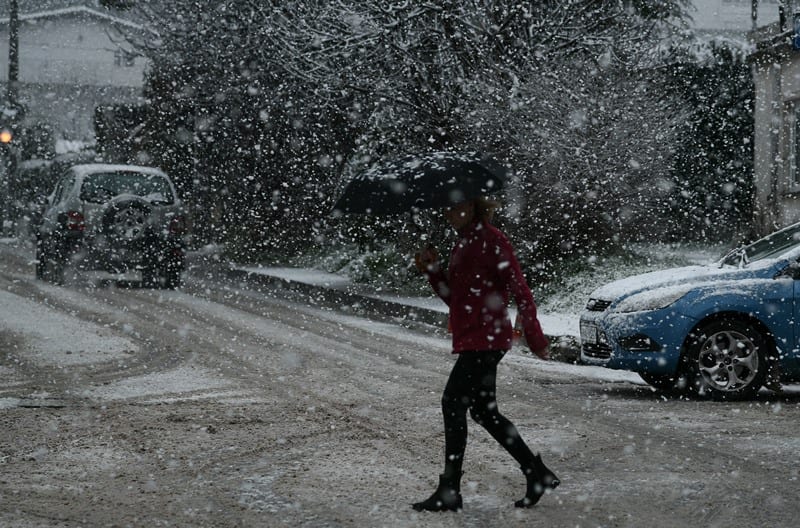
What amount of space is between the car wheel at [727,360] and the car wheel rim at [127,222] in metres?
11.3

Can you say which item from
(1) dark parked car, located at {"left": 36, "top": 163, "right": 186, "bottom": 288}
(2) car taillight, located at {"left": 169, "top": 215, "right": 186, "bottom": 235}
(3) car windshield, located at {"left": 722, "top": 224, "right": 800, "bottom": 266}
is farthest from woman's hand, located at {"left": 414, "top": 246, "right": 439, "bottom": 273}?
(2) car taillight, located at {"left": 169, "top": 215, "right": 186, "bottom": 235}

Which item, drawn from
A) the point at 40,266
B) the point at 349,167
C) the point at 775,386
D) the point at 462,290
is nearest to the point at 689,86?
the point at 349,167

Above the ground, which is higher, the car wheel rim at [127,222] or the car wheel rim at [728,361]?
the car wheel rim at [127,222]

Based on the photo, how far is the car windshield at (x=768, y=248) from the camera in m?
10.1

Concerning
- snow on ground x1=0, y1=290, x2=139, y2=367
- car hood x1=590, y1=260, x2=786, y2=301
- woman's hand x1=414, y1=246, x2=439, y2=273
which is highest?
woman's hand x1=414, y1=246, x2=439, y2=273

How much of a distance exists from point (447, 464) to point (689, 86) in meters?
21.5

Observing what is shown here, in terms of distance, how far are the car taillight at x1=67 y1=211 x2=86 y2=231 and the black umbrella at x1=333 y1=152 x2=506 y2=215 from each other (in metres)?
13.6

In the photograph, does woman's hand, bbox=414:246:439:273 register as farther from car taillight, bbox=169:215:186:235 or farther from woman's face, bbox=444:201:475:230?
car taillight, bbox=169:215:186:235

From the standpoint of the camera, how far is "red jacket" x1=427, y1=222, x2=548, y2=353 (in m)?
5.86

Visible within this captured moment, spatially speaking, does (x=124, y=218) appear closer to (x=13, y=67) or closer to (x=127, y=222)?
(x=127, y=222)

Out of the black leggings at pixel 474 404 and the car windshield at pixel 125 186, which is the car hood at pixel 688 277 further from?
the car windshield at pixel 125 186

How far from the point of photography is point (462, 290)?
593 cm

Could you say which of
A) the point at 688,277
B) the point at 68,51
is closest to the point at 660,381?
the point at 688,277

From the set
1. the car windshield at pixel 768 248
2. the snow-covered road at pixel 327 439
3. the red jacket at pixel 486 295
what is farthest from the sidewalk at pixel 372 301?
the red jacket at pixel 486 295
